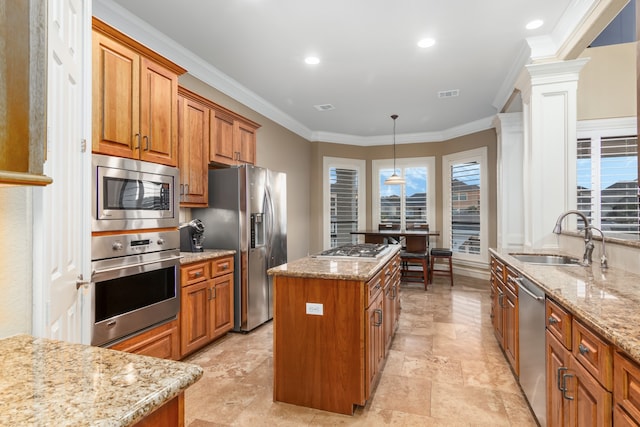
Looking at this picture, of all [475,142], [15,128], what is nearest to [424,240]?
[475,142]

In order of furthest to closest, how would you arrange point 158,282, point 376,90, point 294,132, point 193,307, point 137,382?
point 294,132, point 376,90, point 193,307, point 158,282, point 137,382

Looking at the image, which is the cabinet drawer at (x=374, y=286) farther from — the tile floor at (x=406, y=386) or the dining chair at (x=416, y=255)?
the dining chair at (x=416, y=255)

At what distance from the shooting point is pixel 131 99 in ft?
7.87

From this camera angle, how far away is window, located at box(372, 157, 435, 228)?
719cm

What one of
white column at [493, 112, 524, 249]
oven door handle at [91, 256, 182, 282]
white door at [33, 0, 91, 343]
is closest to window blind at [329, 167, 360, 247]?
white column at [493, 112, 524, 249]

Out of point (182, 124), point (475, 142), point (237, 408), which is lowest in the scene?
point (237, 408)

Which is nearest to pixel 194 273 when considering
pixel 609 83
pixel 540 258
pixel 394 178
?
pixel 540 258

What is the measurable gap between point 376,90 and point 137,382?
4653mm

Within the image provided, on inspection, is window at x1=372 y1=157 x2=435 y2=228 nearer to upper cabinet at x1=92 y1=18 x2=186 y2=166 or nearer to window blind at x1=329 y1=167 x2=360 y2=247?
window blind at x1=329 y1=167 x2=360 y2=247

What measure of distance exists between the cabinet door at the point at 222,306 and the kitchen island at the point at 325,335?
122 centimetres

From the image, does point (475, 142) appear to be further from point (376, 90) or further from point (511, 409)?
point (511, 409)

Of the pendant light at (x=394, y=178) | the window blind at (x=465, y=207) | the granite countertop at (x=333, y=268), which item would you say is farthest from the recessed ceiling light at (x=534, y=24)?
the window blind at (x=465, y=207)

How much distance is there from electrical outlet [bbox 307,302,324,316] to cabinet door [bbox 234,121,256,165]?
2462 mm

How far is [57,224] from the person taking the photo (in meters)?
1.29
